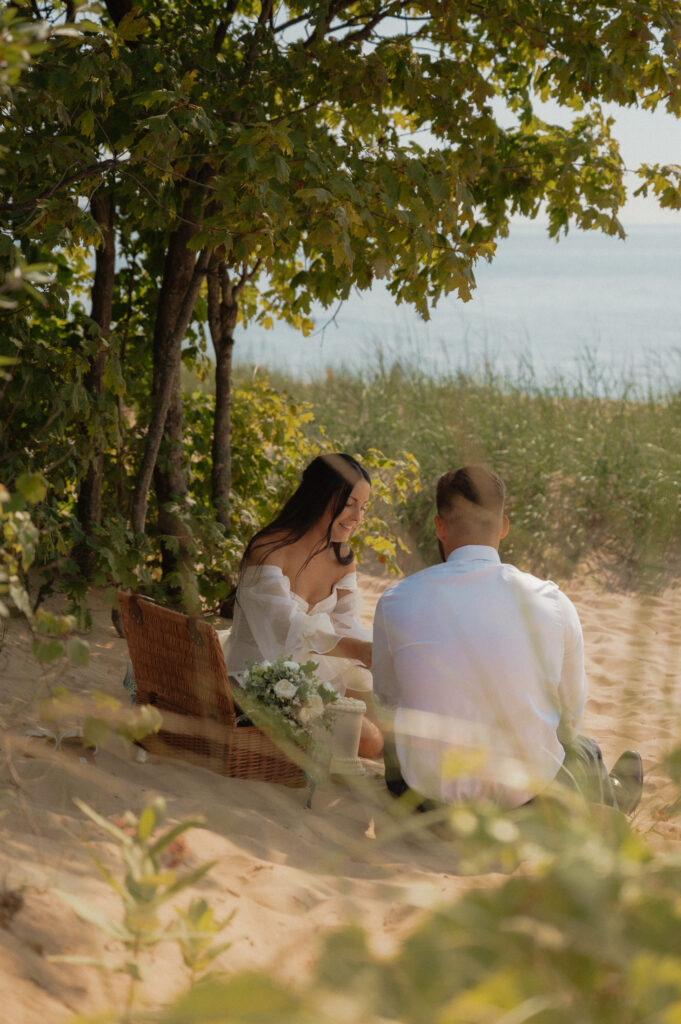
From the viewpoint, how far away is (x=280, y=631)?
3.88 metres

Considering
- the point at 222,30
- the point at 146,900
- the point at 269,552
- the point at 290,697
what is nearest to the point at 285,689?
the point at 290,697

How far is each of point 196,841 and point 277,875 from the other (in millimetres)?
322

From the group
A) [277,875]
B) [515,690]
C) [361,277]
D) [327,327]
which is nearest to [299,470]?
[327,327]

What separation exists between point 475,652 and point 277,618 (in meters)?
1.16

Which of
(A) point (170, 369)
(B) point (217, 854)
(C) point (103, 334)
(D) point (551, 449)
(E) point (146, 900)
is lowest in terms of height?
(B) point (217, 854)

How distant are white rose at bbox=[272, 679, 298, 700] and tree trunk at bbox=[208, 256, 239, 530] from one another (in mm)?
2387

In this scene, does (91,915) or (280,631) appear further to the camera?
(280,631)

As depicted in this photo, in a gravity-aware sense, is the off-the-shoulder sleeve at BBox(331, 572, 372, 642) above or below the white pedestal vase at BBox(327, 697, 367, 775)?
above

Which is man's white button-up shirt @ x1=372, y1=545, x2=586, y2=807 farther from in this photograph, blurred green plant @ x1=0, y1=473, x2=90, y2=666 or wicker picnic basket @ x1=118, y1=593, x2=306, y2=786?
blurred green plant @ x1=0, y1=473, x2=90, y2=666

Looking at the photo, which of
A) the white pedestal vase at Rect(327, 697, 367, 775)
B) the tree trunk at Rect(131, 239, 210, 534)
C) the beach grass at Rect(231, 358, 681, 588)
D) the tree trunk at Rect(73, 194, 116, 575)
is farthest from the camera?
the beach grass at Rect(231, 358, 681, 588)

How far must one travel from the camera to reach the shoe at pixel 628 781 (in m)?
3.21

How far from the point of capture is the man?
116 inches

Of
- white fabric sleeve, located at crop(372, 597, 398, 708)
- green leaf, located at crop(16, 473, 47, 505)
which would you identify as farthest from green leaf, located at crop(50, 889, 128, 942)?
white fabric sleeve, located at crop(372, 597, 398, 708)

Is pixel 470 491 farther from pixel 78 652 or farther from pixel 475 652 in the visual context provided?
pixel 78 652
